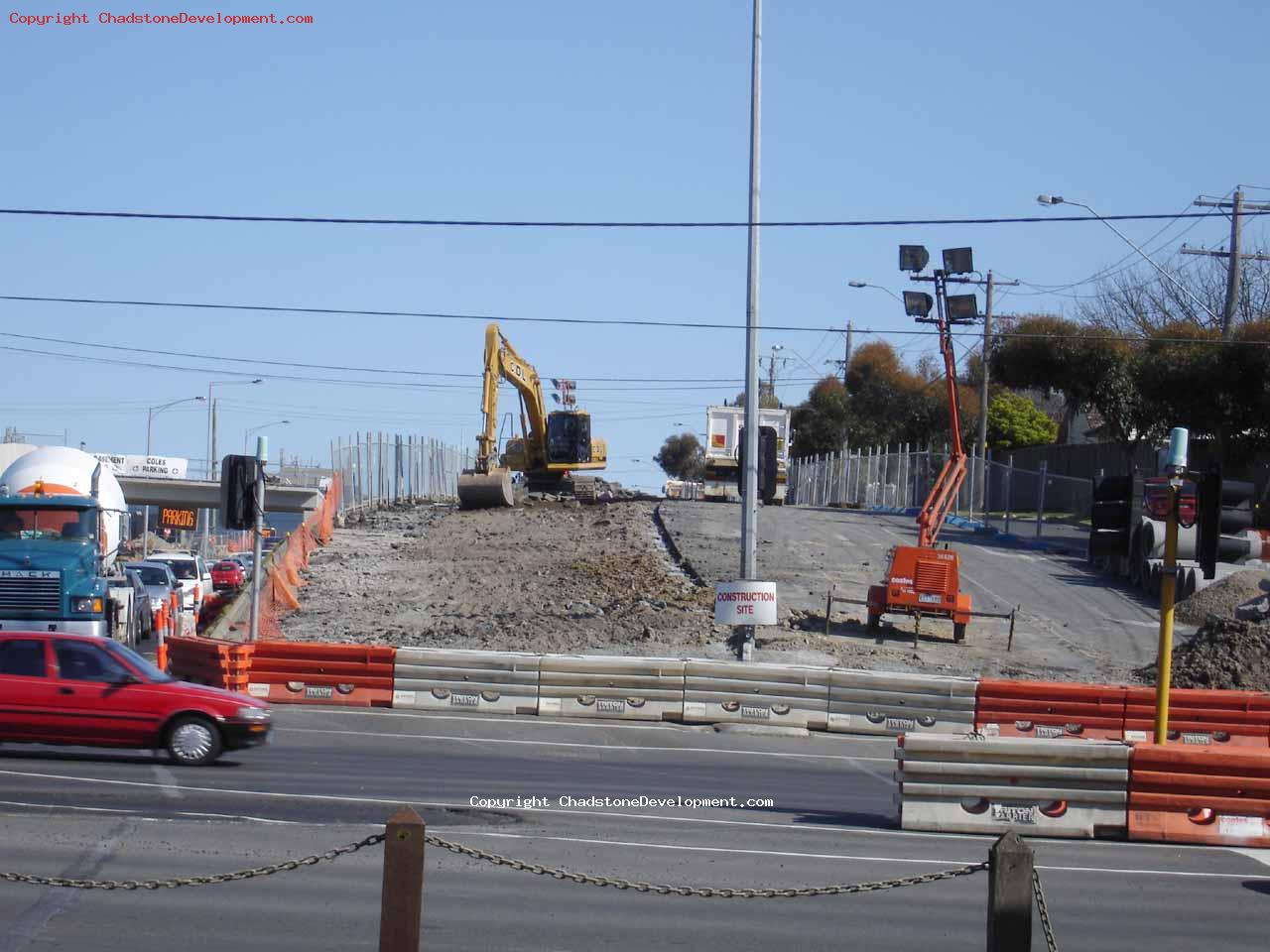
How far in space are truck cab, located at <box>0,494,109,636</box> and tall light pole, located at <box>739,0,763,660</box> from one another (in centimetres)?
1060

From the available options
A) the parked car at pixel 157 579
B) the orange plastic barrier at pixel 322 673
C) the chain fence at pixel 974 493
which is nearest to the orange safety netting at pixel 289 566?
the parked car at pixel 157 579

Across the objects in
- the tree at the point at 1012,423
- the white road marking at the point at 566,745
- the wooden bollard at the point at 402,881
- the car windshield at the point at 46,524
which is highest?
the tree at the point at 1012,423

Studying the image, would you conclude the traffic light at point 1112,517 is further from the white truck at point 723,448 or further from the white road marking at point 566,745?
the white road marking at point 566,745

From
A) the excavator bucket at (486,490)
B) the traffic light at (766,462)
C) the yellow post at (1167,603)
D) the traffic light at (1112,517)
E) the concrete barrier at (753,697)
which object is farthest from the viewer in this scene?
the excavator bucket at (486,490)

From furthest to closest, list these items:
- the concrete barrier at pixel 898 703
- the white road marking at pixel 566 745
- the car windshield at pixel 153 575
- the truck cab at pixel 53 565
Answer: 1. the car windshield at pixel 153 575
2. the truck cab at pixel 53 565
3. the concrete barrier at pixel 898 703
4. the white road marking at pixel 566 745

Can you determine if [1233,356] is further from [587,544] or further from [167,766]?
[167,766]

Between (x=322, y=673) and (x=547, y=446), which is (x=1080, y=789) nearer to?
(x=322, y=673)

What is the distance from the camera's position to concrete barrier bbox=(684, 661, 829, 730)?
20.2 metres

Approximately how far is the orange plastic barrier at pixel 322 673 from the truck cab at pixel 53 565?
413 centimetres

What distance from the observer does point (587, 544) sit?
3881 centimetres

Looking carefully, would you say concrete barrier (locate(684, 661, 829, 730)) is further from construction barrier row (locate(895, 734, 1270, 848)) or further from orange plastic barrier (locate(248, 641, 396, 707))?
construction barrier row (locate(895, 734, 1270, 848))

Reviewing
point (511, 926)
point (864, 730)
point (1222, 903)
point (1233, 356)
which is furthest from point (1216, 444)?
point (511, 926)

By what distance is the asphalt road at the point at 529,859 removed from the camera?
8594 mm

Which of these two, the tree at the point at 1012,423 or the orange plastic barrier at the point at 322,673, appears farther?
the tree at the point at 1012,423
